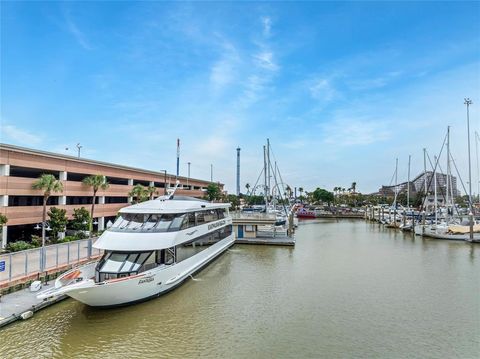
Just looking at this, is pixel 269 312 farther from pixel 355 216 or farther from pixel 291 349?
pixel 355 216

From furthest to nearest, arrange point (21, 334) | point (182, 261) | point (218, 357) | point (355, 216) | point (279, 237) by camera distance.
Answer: point (355, 216), point (279, 237), point (182, 261), point (21, 334), point (218, 357)

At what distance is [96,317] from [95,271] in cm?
249

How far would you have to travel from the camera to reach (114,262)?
1667 centimetres

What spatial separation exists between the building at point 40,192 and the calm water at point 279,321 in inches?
688

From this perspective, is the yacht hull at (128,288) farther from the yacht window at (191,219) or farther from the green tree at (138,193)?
the green tree at (138,193)

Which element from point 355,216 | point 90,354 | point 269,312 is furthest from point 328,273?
point 355,216

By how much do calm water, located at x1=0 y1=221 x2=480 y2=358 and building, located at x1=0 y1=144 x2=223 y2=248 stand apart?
1748cm

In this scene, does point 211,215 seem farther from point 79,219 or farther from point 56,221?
point 79,219

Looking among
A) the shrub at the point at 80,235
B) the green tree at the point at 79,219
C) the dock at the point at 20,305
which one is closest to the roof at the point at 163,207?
the dock at the point at 20,305

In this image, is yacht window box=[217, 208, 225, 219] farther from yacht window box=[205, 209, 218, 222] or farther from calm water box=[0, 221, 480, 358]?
calm water box=[0, 221, 480, 358]

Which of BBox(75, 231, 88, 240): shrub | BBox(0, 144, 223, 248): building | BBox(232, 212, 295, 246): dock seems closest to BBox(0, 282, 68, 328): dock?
BBox(0, 144, 223, 248): building

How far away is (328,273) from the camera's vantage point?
81.5 feet

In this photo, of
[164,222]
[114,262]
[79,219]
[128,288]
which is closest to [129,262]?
[114,262]

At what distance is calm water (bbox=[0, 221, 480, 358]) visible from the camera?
12.3 m
